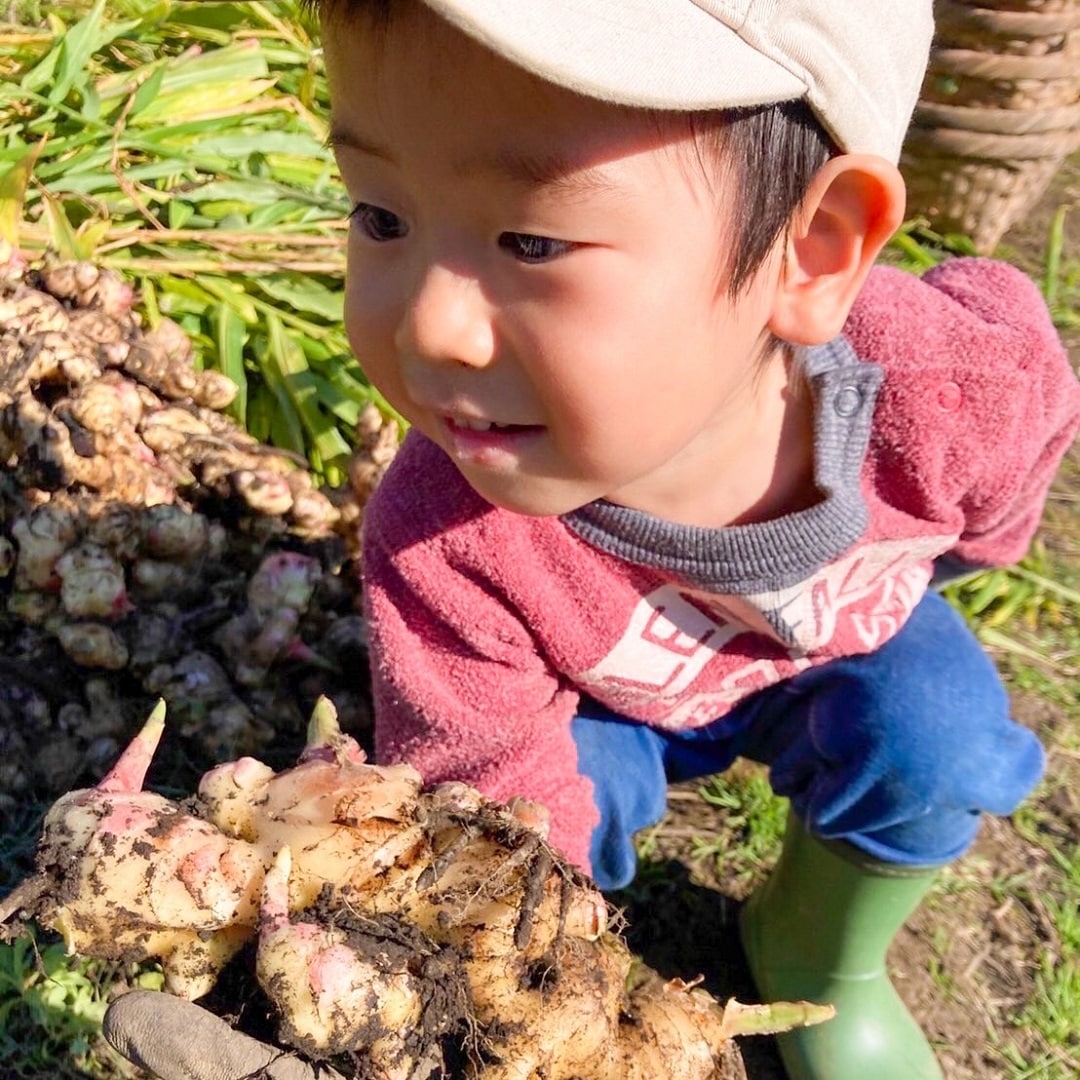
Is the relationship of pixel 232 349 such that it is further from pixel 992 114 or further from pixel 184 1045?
pixel 992 114

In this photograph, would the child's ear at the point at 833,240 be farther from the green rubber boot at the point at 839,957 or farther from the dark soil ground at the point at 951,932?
the dark soil ground at the point at 951,932

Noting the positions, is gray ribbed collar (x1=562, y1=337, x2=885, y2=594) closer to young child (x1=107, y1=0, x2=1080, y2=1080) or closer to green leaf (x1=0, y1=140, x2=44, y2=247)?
young child (x1=107, y1=0, x2=1080, y2=1080)

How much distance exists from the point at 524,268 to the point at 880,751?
98 centimetres

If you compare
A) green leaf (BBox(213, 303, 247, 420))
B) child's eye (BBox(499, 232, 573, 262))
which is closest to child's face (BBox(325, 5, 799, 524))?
child's eye (BBox(499, 232, 573, 262))

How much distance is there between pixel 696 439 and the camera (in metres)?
1.54

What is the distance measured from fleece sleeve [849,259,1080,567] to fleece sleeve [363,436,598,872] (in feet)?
1.86

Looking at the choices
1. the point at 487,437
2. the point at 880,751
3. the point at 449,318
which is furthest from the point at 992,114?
the point at 449,318

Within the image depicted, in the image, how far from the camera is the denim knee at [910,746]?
1.72 m

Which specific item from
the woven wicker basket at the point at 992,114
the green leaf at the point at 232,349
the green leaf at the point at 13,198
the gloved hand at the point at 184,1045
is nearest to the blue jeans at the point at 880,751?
the gloved hand at the point at 184,1045

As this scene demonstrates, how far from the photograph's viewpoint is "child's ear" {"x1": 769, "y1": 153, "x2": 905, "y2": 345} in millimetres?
1183

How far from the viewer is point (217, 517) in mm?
2270

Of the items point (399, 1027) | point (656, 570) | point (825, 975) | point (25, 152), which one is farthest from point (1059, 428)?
point (25, 152)

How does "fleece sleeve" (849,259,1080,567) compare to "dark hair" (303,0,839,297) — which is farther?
"fleece sleeve" (849,259,1080,567)

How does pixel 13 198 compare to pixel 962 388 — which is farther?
pixel 13 198
